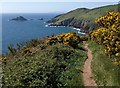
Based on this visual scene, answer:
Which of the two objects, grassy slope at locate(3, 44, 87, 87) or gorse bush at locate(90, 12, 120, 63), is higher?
gorse bush at locate(90, 12, 120, 63)

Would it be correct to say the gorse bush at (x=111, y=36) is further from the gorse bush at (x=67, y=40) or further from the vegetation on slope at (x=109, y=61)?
the gorse bush at (x=67, y=40)

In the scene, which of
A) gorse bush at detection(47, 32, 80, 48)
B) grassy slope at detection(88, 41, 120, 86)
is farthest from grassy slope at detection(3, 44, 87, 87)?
gorse bush at detection(47, 32, 80, 48)

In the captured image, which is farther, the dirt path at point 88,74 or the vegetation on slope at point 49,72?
the dirt path at point 88,74

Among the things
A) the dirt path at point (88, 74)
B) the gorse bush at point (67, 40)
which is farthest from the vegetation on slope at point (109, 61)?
the gorse bush at point (67, 40)

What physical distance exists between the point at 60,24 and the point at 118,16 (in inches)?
5269

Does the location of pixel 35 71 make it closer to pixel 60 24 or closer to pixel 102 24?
pixel 102 24

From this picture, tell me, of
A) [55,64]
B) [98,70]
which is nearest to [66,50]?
[55,64]

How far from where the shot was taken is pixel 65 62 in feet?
77.4

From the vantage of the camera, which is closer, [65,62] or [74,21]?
[65,62]

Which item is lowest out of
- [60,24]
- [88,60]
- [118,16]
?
[60,24]

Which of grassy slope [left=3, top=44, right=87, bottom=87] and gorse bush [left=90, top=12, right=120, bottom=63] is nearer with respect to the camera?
grassy slope [left=3, top=44, right=87, bottom=87]

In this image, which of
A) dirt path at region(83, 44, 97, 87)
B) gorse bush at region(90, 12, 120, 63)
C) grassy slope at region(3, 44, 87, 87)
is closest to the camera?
grassy slope at region(3, 44, 87, 87)

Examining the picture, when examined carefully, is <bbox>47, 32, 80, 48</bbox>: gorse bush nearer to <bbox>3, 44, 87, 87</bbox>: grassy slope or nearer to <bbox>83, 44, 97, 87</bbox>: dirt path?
<bbox>3, 44, 87, 87</bbox>: grassy slope

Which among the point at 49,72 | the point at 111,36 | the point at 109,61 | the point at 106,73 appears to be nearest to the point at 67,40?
the point at 111,36
